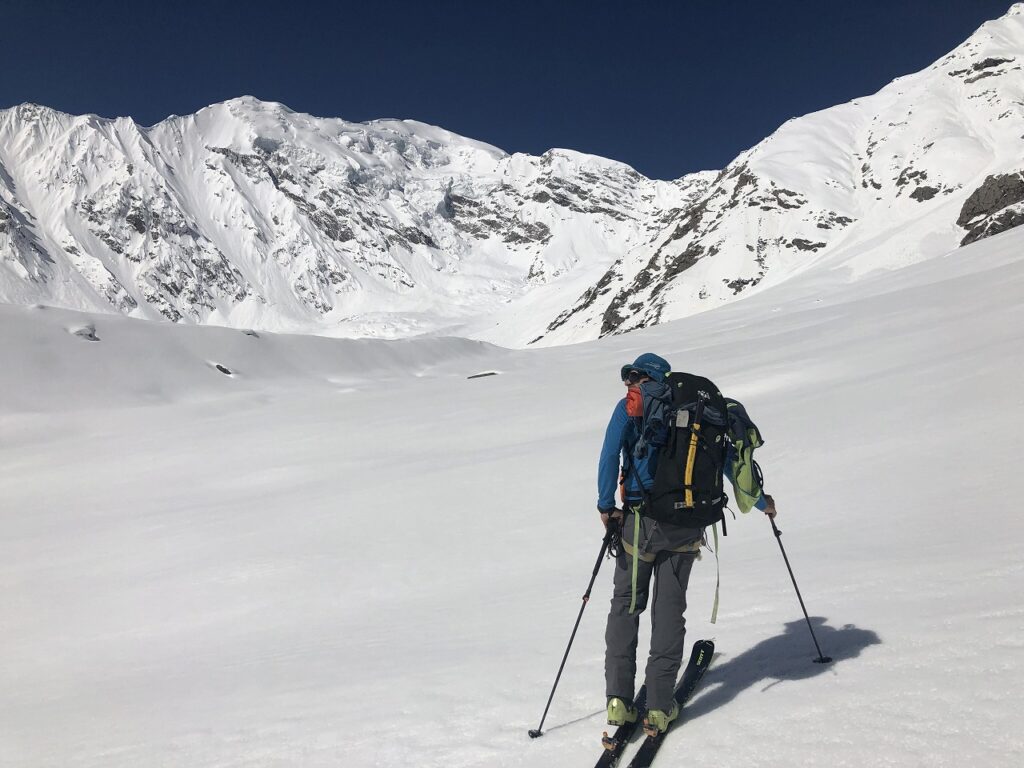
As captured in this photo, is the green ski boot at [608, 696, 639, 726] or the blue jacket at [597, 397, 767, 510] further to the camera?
the blue jacket at [597, 397, 767, 510]

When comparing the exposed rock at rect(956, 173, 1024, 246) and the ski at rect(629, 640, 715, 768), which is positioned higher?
the exposed rock at rect(956, 173, 1024, 246)

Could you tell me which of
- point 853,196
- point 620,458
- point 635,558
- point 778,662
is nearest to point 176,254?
point 853,196

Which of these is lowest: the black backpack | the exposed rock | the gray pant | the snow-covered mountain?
the gray pant

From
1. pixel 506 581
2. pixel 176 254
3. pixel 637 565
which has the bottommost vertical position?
pixel 506 581

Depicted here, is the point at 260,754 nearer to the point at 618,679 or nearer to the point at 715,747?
the point at 618,679

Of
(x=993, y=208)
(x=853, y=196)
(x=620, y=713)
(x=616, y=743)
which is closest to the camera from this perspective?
(x=616, y=743)

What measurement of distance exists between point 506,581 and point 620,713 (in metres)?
3.53

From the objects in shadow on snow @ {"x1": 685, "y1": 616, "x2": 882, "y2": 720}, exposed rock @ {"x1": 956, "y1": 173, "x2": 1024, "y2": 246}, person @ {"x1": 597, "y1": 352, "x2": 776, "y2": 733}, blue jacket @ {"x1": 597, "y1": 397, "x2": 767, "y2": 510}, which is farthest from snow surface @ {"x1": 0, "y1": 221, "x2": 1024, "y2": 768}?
exposed rock @ {"x1": 956, "y1": 173, "x2": 1024, "y2": 246}

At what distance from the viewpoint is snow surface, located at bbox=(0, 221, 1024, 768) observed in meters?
3.57

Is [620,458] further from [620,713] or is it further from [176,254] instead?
[176,254]

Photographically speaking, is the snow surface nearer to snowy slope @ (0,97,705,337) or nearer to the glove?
the glove

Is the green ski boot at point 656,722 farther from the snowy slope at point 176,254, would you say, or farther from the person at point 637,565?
the snowy slope at point 176,254

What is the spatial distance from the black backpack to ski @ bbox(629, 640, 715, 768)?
3.09 ft

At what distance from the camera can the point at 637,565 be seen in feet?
12.1
